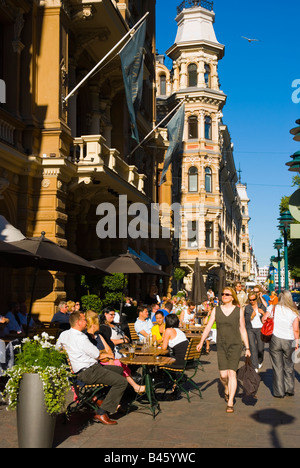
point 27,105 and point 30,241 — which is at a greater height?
point 27,105

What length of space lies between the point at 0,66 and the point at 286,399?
11137 millimetres

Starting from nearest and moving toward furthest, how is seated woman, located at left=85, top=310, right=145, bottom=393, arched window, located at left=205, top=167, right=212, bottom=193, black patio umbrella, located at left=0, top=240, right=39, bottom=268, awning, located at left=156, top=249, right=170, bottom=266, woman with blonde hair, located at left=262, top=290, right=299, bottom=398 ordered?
seated woman, located at left=85, top=310, right=145, bottom=393 → black patio umbrella, located at left=0, top=240, right=39, bottom=268 → woman with blonde hair, located at left=262, top=290, right=299, bottom=398 → awning, located at left=156, top=249, right=170, bottom=266 → arched window, located at left=205, top=167, right=212, bottom=193

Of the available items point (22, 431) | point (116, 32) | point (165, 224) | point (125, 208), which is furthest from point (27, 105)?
point (165, 224)

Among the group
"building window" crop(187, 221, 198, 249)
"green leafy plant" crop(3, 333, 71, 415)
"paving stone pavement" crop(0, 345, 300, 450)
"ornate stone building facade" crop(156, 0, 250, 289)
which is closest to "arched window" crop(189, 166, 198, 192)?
"ornate stone building facade" crop(156, 0, 250, 289)

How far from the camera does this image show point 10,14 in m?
15.6

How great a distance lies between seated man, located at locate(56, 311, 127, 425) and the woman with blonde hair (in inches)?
141

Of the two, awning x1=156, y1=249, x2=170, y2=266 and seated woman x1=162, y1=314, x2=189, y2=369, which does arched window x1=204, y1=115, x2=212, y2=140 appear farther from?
seated woman x1=162, y1=314, x2=189, y2=369

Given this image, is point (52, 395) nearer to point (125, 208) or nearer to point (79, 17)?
point (79, 17)

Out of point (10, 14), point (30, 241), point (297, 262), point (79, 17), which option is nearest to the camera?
point (30, 241)

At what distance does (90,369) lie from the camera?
8211 mm

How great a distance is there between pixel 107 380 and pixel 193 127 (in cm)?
4271

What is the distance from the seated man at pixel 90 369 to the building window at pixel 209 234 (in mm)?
40782

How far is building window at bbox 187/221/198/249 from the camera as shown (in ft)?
159

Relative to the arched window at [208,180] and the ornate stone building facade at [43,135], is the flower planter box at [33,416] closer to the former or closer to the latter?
the ornate stone building facade at [43,135]
